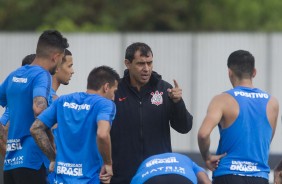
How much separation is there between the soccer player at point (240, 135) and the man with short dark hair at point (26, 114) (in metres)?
1.58

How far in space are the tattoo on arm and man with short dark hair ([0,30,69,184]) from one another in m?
0.40

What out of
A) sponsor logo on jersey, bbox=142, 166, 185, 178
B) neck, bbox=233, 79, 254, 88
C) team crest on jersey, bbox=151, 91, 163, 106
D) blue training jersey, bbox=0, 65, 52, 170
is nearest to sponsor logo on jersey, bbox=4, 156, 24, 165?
blue training jersey, bbox=0, 65, 52, 170

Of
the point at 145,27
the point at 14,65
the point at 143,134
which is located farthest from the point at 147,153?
the point at 145,27

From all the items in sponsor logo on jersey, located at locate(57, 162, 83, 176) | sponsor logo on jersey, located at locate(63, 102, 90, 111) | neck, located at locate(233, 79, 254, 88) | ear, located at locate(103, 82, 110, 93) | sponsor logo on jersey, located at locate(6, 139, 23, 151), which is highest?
neck, located at locate(233, 79, 254, 88)

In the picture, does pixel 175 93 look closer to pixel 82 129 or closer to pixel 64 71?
pixel 82 129

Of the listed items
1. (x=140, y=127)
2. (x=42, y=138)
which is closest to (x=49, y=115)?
(x=42, y=138)

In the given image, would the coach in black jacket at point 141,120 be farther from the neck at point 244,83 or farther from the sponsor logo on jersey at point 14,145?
the sponsor logo on jersey at point 14,145

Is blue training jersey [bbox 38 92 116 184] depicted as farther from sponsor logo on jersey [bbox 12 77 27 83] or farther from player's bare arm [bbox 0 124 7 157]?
player's bare arm [bbox 0 124 7 157]

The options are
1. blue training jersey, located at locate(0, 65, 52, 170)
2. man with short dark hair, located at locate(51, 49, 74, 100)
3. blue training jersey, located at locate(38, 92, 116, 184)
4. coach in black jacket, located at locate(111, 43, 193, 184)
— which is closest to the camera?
blue training jersey, located at locate(38, 92, 116, 184)

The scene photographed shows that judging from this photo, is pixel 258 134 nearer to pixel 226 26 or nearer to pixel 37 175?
pixel 37 175

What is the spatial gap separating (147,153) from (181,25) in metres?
21.1

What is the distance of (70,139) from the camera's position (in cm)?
828

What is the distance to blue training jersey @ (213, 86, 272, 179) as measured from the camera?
8477mm

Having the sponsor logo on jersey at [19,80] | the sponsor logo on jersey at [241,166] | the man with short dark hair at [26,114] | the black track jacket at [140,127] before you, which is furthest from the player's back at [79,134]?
the sponsor logo on jersey at [241,166]
